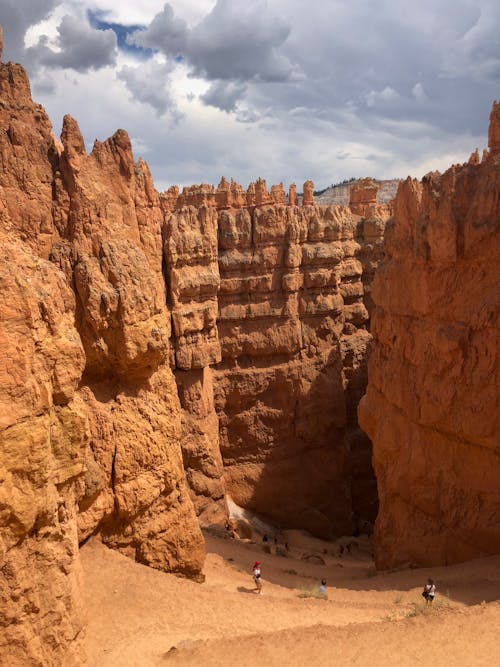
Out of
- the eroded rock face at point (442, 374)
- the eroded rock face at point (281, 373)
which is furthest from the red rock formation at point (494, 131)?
the eroded rock face at point (281, 373)

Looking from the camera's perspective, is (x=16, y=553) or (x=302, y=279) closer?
(x=16, y=553)

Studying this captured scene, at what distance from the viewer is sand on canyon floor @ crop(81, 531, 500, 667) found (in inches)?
311

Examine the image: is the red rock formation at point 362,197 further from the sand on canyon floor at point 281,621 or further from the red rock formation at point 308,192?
the sand on canyon floor at point 281,621

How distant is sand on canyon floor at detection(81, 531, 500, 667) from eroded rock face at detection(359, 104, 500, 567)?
1.44 metres

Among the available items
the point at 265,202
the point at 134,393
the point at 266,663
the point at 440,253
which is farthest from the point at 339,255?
the point at 266,663

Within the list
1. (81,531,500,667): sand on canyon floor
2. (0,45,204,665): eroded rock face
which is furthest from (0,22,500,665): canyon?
(81,531,500,667): sand on canyon floor

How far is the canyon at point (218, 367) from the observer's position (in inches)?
278

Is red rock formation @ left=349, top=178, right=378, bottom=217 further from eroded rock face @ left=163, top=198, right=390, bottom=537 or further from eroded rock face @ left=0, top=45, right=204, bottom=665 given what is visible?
eroded rock face @ left=0, top=45, right=204, bottom=665

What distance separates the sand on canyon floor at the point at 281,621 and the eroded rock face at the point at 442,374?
1436mm

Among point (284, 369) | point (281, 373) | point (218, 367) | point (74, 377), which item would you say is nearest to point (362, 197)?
point (284, 369)

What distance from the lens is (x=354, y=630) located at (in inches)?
335

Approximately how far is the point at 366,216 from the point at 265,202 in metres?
5.67

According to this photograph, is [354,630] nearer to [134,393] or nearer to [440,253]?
[134,393]

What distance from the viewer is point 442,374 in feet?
45.9
